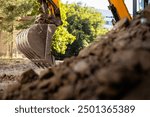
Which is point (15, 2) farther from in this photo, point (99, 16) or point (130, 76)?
point (99, 16)

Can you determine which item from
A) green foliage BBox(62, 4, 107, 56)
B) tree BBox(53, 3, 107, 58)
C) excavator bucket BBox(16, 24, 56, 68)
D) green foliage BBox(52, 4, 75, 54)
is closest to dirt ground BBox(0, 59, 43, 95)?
excavator bucket BBox(16, 24, 56, 68)

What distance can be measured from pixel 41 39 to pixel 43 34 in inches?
6.0

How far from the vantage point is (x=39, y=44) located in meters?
8.69

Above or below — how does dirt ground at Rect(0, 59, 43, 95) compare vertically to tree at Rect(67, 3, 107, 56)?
above

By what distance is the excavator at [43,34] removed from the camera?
8.61m

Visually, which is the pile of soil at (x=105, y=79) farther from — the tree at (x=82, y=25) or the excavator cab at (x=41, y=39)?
the tree at (x=82, y=25)

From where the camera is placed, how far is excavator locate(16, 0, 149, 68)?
28.2ft

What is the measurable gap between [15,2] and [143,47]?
21.4 metres

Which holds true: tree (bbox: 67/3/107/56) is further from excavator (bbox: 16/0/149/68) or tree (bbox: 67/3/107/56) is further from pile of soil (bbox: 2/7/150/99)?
pile of soil (bbox: 2/7/150/99)

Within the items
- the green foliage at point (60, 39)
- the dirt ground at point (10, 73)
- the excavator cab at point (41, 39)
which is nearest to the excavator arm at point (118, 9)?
the excavator cab at point (41, 39)

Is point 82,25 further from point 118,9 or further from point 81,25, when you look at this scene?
point 118,9

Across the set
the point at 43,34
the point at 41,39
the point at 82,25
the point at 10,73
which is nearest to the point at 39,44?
the point at 41,39

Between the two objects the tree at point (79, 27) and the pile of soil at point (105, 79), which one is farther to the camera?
the tree at point (79, 27)

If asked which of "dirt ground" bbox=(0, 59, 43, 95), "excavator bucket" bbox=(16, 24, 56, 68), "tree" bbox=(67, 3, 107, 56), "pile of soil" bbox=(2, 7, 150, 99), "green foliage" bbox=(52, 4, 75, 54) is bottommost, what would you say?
"tree" bbox=(67, 3, 107, 56)
